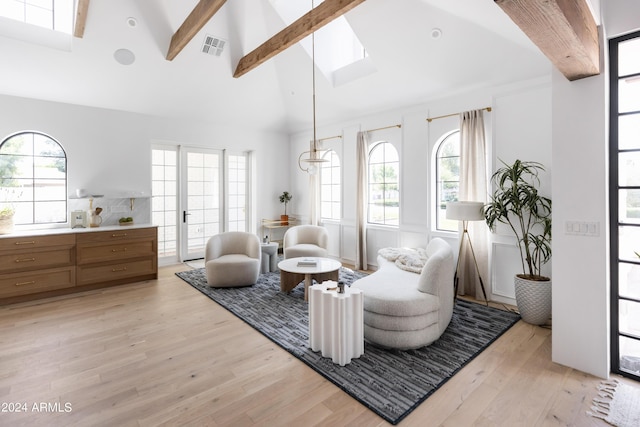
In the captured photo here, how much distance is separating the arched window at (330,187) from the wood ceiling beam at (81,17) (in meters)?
4.30

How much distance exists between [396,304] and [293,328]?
1.16 metres

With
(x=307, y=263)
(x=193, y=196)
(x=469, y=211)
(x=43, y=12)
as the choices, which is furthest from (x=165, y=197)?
(x=469, y=211)

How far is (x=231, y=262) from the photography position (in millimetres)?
4598

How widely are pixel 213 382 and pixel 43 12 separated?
5212 mm

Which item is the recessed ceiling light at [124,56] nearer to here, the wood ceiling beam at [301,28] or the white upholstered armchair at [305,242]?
the wood ceiling beam at [301,28]

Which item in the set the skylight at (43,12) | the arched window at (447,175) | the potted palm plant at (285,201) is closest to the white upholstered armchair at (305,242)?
the potted palm plant at (285,201)

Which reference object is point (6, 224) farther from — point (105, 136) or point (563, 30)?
point (563, 30)

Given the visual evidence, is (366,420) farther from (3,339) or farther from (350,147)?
(350,147)

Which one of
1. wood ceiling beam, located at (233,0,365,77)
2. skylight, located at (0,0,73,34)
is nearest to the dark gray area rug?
wood ceiling beam, located at (233,0,365,77)

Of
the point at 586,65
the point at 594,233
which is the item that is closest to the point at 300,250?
the point at 594,233

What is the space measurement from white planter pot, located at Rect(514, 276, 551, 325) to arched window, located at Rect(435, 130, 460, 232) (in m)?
1.44

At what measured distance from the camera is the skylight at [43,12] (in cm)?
393

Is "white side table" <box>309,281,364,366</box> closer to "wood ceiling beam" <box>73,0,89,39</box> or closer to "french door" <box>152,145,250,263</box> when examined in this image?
"wood ceiling beam" <box>73,0,89,39</box>

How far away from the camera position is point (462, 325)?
3.37 m
